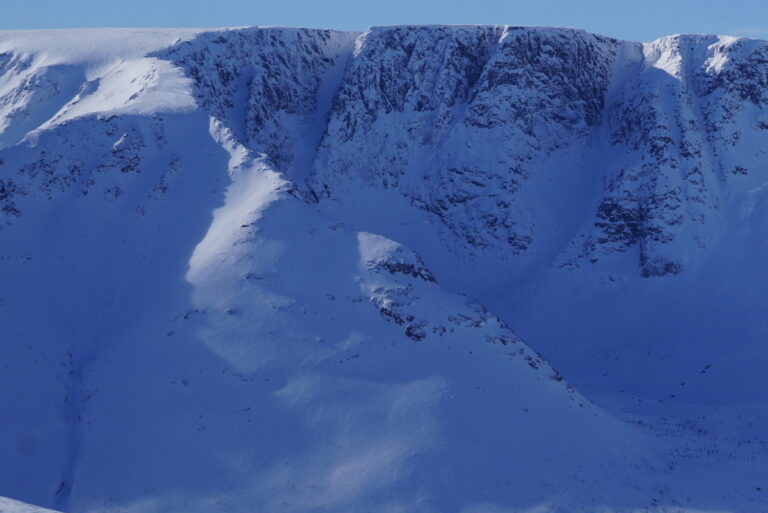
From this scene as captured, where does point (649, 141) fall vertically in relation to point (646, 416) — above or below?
above

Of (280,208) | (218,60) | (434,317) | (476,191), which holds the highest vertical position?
(218,60)

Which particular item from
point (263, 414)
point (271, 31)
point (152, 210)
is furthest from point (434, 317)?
point (271, 31)

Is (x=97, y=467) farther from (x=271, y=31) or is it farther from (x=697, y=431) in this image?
(x=271, y=31)

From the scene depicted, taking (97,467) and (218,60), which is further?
(218,60)

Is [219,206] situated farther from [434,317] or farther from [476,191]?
[476,191]

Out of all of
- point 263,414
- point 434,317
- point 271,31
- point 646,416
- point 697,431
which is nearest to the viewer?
point 263,414

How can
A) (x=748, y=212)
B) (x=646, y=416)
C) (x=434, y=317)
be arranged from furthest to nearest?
(x=748, y=212), (x=646, y=416), (x=434, y=317)

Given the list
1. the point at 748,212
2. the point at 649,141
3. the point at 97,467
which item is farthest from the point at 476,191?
the point at 97,467
